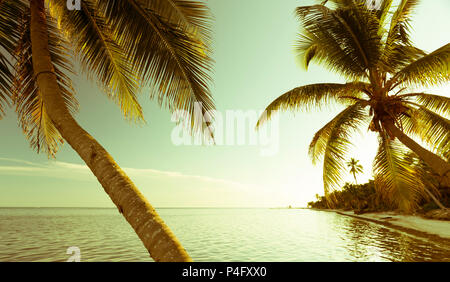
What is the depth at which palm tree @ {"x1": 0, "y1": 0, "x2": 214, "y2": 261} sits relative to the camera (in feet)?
5.97

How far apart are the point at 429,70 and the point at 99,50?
7754 mm

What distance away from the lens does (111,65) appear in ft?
13.8

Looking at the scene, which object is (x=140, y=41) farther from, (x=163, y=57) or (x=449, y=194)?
(x=449, y=194)

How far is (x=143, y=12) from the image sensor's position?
3318 millimetres

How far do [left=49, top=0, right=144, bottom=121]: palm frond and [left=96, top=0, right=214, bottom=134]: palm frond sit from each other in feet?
2.35

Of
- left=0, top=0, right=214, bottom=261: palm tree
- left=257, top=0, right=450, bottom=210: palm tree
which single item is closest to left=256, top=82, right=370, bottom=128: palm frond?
left=257, top=0, right=450, bottom=210: palm tree

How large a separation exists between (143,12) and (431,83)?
7.62 m

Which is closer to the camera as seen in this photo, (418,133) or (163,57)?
(163,57)

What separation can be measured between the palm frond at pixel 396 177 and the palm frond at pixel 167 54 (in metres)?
6.48

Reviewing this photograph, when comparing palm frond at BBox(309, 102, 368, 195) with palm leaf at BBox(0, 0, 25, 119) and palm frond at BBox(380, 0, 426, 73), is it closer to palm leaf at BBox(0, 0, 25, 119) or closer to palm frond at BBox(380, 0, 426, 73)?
palm frond at BBox(380, 0, 426, 73)

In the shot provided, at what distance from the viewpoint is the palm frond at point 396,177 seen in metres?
6.75

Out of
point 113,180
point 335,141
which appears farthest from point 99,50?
point 335,141

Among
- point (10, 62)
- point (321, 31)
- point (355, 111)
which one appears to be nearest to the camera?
point (10, 62)
